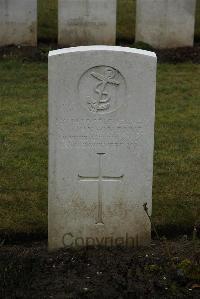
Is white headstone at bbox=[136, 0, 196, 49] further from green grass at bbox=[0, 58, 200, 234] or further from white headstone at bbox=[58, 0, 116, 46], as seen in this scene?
green grass at bbox=[0, 58, 200, 234]

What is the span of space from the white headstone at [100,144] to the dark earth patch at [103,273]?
0.17 meters

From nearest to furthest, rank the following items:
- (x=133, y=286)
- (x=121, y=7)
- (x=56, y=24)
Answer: (x=133, y=286) < (x=56, y=24) < (x=121, y=7)

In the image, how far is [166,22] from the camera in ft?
41.7

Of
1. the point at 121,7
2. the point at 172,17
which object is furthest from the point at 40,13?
the point at 172,17

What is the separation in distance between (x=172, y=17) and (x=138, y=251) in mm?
7782

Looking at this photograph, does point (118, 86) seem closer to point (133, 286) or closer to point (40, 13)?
point (133, 286)

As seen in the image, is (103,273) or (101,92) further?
(101,92)

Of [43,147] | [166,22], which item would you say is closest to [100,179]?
[43,147]

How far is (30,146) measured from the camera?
811 centimetres

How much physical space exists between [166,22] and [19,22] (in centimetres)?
244

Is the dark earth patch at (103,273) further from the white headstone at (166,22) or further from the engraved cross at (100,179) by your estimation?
the white headstone at (166,22)

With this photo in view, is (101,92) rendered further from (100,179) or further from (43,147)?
(43,147)

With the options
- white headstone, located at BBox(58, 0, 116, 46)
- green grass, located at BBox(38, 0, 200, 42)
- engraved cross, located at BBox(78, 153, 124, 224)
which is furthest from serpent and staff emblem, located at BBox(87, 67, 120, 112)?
green grass, located at BBox(38, 0, 200, 42)

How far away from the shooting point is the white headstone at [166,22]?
1252cm
